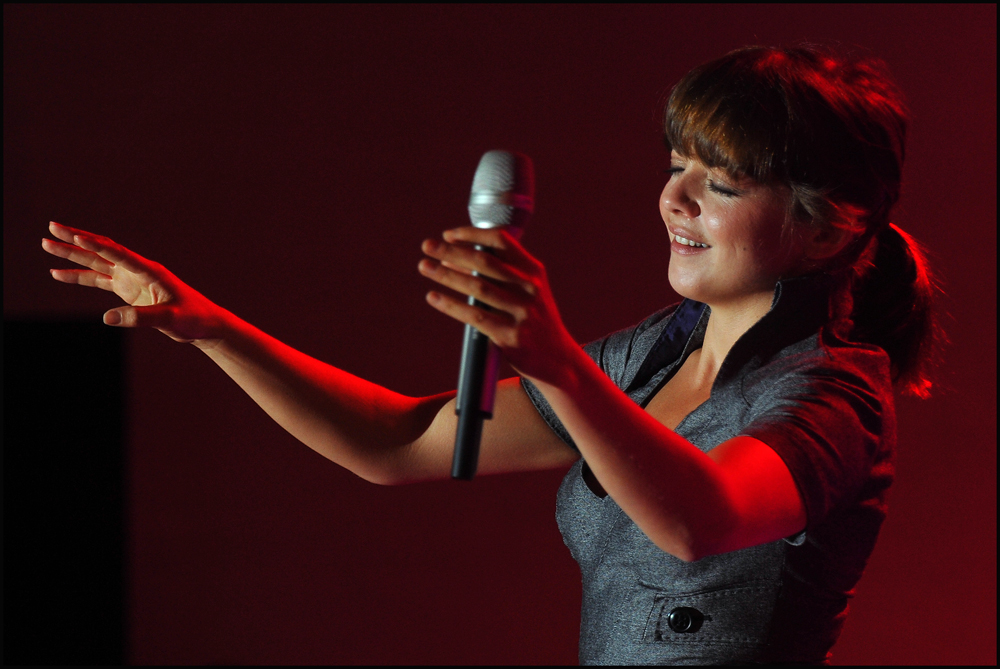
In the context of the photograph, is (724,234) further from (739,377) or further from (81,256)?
(81,256)

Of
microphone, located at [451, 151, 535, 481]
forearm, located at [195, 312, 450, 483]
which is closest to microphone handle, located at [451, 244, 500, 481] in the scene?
microphone, located at [451, 151, 535, 481]

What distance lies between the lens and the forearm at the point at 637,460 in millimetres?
691

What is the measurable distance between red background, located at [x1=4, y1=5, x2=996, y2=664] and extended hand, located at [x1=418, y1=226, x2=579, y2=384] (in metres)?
1.97

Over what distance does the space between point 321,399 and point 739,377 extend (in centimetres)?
58

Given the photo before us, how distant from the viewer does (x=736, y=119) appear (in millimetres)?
992

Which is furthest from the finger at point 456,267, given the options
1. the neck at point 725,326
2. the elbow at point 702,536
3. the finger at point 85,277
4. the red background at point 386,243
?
the red background at point 386,243

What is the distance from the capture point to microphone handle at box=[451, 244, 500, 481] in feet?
2.20

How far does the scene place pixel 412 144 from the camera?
261 centimetres

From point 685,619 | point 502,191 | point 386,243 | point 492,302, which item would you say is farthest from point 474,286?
point 386,243

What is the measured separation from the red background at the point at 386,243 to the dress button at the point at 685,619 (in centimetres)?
165

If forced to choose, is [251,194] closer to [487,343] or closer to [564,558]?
[564,558]

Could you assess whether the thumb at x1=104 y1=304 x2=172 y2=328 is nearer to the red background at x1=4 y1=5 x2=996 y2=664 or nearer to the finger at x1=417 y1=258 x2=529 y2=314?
the finger at x1=417 y1=258 x2=529 y2=314

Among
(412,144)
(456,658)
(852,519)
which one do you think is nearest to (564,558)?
(456,658)

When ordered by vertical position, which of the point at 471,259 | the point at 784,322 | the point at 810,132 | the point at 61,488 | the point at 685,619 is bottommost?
the point at 61,488
